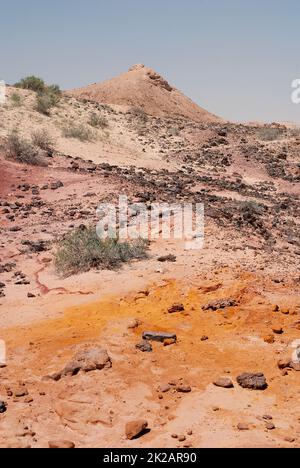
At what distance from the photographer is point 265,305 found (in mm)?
6758

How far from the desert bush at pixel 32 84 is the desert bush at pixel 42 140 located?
26.1 feet

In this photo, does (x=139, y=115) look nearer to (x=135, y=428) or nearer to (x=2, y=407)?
(x=2, y=407)

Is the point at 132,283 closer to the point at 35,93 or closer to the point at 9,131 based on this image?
the point at 9,131

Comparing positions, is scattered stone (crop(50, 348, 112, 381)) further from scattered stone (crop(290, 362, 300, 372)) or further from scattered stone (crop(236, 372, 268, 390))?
scattered stone (crop(290, 362, 300, 372))

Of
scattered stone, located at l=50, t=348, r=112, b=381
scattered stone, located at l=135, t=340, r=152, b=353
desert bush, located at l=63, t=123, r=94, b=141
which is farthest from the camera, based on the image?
desert bush, located at l=63, t=123, r=94, b=141

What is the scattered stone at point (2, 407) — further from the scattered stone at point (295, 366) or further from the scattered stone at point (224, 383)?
the scattered stone at point (295, 366)

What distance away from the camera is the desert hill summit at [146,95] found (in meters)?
38.1

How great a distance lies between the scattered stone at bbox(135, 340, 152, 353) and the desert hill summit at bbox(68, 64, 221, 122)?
105 ft

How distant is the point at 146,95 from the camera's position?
129ft

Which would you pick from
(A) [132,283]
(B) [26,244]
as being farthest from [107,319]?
(B) [26,244]

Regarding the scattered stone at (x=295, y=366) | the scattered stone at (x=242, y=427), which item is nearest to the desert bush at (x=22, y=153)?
the scattered stone at (x=295, y=366)

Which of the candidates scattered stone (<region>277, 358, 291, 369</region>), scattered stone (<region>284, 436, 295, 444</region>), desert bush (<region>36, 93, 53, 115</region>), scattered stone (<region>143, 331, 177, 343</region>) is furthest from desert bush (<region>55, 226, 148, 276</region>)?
desert bush (<region>36, 93, 53, 115</region>)

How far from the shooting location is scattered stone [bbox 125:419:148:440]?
406cm

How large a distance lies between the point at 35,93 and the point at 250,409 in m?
22.9
